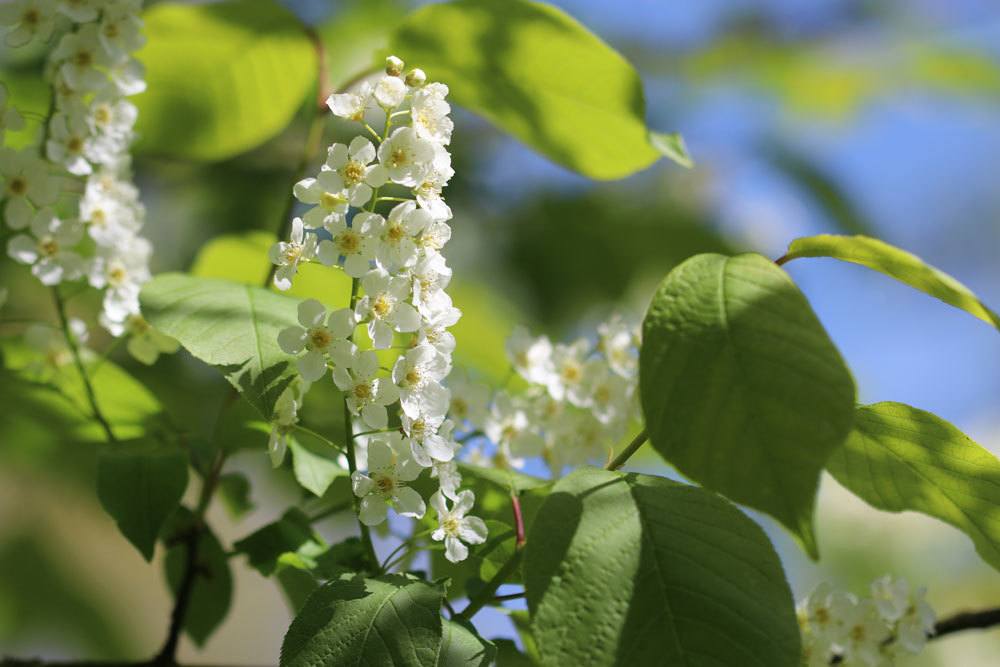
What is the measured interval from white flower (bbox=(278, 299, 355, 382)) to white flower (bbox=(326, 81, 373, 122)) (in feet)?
0.41

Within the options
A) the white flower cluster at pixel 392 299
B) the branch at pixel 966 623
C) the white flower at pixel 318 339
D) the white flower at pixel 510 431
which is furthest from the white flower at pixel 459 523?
the branch at pixel 966 623

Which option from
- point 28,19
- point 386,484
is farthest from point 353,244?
point 28,19

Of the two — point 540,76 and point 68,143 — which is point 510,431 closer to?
point 540,76

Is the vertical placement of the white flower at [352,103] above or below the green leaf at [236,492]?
above

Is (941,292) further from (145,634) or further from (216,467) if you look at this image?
(145,634)

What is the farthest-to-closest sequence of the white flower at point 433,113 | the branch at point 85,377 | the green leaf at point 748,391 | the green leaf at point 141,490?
1. the branch at point 85,377
2. the green leaf at point 141,490
3. the white flower at point 433,113
4. the green leaf at point 748,391

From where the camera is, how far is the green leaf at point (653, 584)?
1.60 feet

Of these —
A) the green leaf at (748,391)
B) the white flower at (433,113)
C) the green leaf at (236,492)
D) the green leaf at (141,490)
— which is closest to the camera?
the green leaf at (748,391)

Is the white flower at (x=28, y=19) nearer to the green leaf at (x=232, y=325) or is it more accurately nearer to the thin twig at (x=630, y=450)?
the green leaf at (x=232, y=325)

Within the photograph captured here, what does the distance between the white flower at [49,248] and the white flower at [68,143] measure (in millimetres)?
43

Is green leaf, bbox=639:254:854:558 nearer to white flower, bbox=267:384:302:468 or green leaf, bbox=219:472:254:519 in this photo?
white flower, bbox=267:384:302:468

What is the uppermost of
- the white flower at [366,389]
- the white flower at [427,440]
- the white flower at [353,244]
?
the white flower at [353,244]

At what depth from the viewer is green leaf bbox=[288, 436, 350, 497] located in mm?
677

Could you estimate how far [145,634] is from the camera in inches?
111
